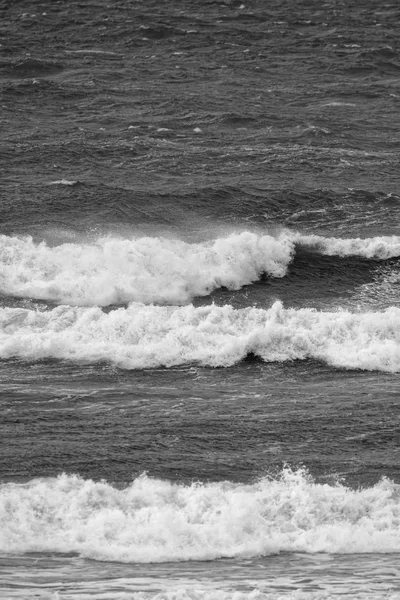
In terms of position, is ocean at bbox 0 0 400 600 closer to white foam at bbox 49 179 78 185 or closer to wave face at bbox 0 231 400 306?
wave face at bbox 0 231 400 306

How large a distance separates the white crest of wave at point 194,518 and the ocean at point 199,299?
4cm

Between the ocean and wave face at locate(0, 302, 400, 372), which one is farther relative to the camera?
wave face at locate(0, 302, 400, 372)

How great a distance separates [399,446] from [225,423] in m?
3.54

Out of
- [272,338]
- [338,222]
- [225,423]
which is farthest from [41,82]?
[225,423]

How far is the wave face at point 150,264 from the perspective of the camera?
102 ft

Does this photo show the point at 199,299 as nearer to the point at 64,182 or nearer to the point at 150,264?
the point at 150,264

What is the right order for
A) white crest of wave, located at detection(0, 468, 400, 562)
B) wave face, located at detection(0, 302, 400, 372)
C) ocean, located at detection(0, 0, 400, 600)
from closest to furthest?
white crest of wave, located at detection(0, 468, 400, 562) → ocean, located at detection(0, 0, 400, 600) → wave face, located at detection(0, 302, 400, 372)

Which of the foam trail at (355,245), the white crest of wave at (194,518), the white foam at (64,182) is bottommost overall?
the white crest of wave at (194,518)

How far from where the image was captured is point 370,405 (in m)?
24.3

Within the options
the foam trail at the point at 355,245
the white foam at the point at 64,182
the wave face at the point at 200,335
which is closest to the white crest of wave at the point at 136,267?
the foam trail at the point at 355,245

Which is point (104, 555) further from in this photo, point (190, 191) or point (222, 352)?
point (190, 191)

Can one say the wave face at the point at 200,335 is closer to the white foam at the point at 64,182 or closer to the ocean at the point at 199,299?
the ocean at the point at 199,299

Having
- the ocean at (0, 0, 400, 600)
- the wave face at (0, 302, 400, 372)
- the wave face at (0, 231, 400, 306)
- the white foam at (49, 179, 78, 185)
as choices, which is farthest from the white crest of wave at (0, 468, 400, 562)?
the white foam at (49, 179, 78, 185)

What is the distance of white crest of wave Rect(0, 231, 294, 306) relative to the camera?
31.1m
